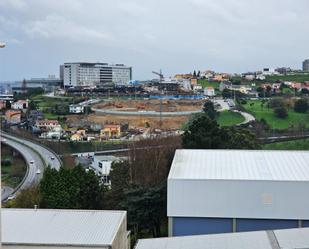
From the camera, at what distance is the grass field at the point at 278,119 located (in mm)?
35344

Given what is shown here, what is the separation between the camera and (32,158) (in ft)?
97.2

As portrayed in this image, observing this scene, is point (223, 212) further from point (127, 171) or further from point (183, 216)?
point (127, 171)

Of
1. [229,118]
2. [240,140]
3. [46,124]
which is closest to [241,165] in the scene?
[240,140]

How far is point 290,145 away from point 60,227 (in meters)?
22.0

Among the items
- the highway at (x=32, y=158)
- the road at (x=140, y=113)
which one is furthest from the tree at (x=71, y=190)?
the road at (x=140, y=113)

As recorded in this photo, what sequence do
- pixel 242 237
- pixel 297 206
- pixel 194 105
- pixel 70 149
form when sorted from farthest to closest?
pixel 194 105, pixel 70 149, pixel 297 206, pixel 242 237

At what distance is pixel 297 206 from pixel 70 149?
24.2m

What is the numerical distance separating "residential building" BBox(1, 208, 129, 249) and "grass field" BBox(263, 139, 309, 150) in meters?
19.1

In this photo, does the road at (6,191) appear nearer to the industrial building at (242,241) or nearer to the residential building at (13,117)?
the industrial building at (242,241)

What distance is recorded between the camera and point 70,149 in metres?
33.1

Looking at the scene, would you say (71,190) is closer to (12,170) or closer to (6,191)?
(6,191)

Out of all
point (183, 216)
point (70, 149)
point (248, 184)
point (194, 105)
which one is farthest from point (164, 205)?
point (194, 105)

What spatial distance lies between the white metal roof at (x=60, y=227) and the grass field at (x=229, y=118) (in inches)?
1054

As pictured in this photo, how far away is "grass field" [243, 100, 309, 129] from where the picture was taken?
1391 inches
